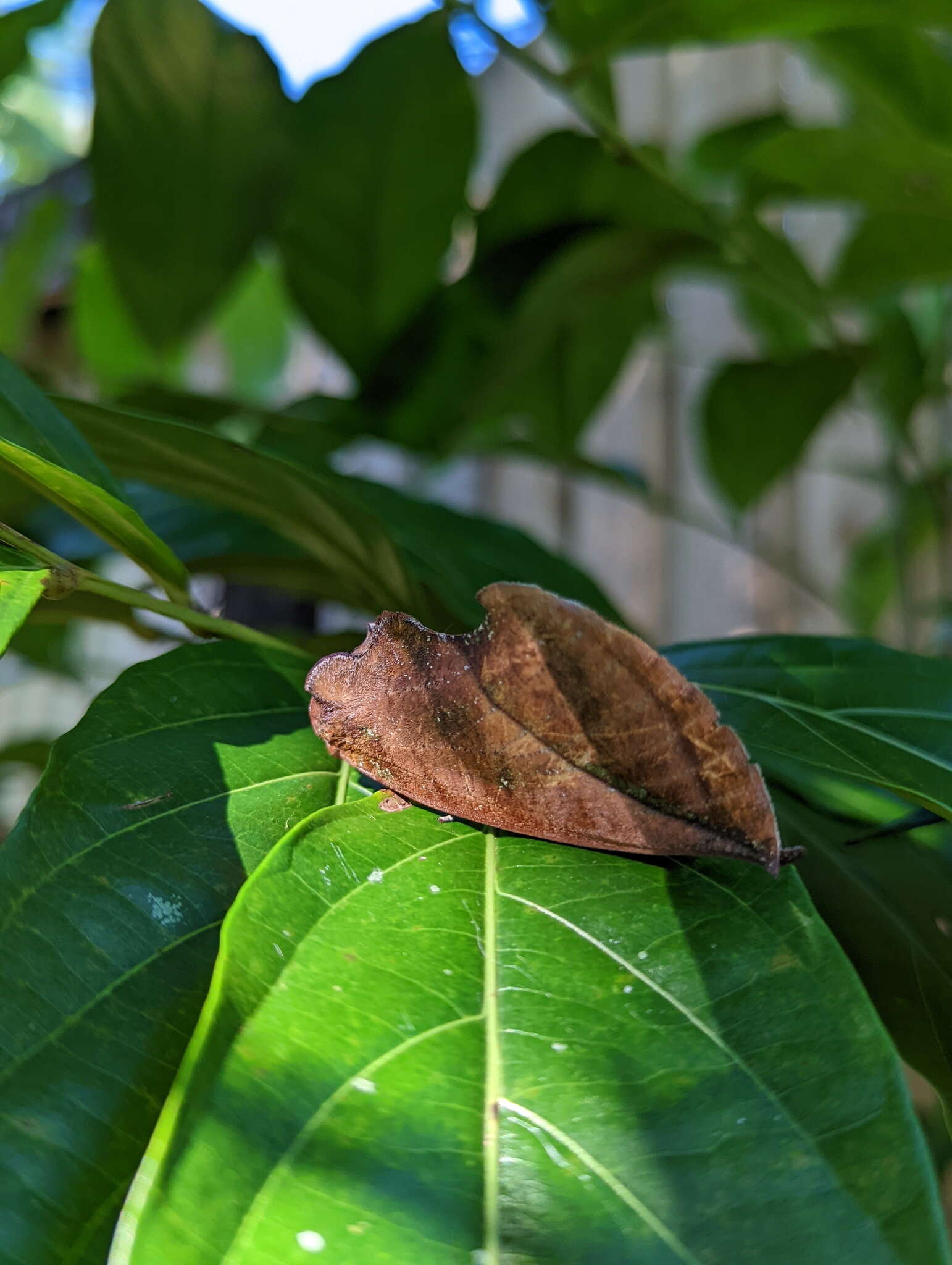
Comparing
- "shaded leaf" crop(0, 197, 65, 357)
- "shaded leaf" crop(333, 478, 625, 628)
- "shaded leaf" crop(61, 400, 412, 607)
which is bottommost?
"shaded leaf" crop(61, 400, 412, 607)

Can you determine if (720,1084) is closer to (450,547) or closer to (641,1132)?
(641,1132)

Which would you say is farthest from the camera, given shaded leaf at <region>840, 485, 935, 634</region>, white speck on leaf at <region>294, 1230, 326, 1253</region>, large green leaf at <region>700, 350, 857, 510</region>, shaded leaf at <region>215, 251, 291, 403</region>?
shaded leaf at <region>215, 251, 291, 403</region>

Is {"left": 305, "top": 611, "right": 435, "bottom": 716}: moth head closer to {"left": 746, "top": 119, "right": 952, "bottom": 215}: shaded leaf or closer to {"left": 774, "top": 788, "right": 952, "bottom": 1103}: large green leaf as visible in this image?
{"left": 774, "top": 788, "right": 952, "bottom": 1103}: large green leaf

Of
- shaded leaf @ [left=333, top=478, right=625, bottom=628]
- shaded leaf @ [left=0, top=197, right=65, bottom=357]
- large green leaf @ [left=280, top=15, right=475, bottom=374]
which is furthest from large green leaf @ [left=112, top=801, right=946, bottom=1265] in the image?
shaded leaf @ [left=0, top=197, right=65, bottom=357]

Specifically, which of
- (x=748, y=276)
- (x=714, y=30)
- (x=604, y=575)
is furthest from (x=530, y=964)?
(x=604, y=575)

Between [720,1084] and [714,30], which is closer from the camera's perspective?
[720,1084]

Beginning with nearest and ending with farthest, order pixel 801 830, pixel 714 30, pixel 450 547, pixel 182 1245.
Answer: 1. pixel 182 1245
2. pixel 801 830
3. pixel 450 547
4. pixel 714 30

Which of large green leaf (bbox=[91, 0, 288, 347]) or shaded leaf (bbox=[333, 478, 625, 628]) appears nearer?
shaded leaf (bbox=[333, 478, 625, 628])
